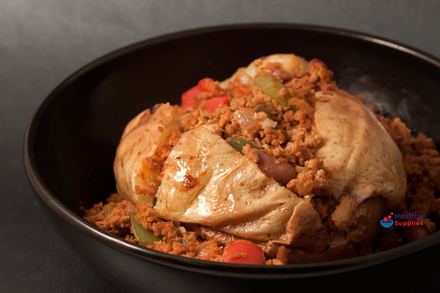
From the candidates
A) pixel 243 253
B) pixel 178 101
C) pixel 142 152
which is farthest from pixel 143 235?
pixel 178 101

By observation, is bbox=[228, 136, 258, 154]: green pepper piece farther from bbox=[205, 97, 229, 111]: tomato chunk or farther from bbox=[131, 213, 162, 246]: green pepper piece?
bbox=[131, 213, 162, 246]: green pepper piece

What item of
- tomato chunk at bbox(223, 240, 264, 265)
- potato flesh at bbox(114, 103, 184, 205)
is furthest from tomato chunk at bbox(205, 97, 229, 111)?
tomato chunk at bbox(223, 240, 264, 265)

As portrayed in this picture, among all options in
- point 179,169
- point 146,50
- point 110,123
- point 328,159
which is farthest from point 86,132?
point 328,159

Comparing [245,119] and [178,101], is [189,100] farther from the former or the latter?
[245,119]

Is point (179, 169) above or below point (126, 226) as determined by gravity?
above

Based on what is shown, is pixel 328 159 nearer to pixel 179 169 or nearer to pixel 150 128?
pixel 179 169

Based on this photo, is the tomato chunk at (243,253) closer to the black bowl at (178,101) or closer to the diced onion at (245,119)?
the black bowl at (178,101)
